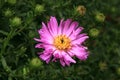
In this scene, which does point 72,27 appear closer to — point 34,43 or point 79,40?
point 79,40

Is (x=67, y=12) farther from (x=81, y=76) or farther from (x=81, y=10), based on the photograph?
(x=81, y=76)

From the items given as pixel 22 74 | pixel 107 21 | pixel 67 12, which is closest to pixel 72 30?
pixel 67 12

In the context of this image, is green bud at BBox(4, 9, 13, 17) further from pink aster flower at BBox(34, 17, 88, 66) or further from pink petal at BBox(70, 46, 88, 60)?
pink petal at BBox(70, 46, 88, 60)

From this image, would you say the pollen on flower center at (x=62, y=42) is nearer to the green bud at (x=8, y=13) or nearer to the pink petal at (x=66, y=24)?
the pink petal at (x=66, y=24)

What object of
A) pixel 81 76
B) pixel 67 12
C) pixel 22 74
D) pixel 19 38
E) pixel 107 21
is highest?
pixel 107 21

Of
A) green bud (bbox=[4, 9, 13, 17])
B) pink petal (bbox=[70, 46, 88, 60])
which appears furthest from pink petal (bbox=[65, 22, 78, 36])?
green bud (bbox=[4, 9, 13, 17])

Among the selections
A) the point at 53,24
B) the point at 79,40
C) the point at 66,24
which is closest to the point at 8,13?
the point at 53,24

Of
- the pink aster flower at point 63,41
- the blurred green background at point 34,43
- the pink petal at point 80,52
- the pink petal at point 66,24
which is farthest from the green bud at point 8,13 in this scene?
the pink petal at point 80,52
